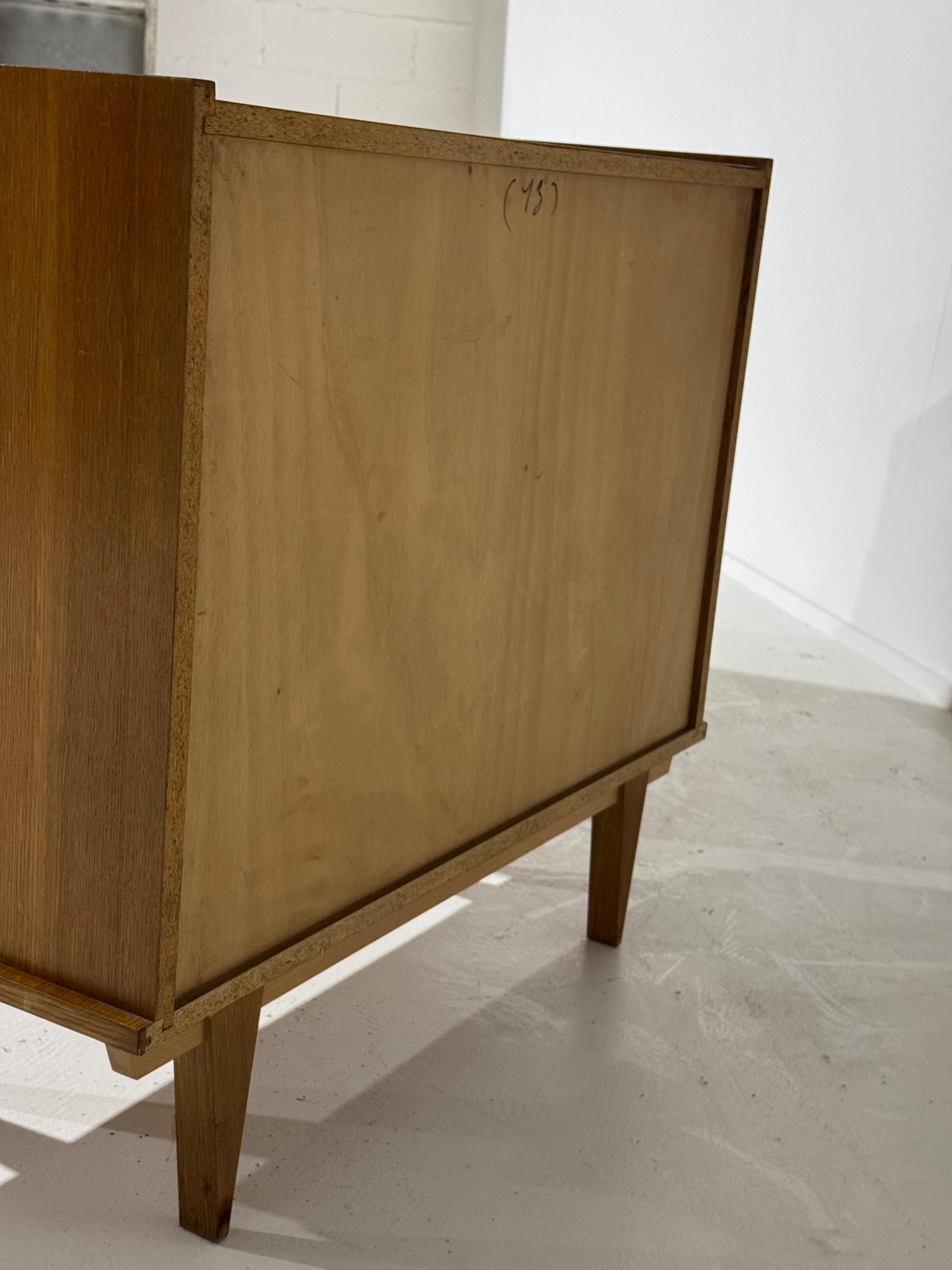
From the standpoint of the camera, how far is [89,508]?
839mm

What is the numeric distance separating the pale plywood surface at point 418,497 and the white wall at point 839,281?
135cm

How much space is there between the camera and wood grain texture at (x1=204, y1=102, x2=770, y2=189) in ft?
2.54

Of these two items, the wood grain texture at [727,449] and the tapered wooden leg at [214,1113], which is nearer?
the tapered wooden leg at [214,1113]

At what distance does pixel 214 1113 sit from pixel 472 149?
0.68 meters

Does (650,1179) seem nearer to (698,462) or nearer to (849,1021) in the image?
(849,1021)

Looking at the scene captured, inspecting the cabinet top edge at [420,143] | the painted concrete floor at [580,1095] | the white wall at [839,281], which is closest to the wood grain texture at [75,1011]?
the painted concrete floor at [580,1095]

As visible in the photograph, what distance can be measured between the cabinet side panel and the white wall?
1910 millimetres

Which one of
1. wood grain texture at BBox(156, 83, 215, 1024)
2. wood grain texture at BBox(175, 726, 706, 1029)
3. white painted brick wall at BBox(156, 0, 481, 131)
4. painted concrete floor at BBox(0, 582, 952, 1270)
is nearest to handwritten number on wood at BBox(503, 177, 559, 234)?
wood grain texture at BBox(156, 83, 215, 1024)

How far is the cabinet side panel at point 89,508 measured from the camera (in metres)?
0.77

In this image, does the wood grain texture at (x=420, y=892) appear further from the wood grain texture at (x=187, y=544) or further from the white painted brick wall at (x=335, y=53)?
the white painted brick wall at (x=335, y=53)

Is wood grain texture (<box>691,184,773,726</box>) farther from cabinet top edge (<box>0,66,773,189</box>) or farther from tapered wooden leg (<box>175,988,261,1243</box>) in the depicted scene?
tapered wooden leg (<box>175,988,261,1243</box>)

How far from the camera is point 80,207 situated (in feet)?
2.60

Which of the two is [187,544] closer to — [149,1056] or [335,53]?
[149,1056]

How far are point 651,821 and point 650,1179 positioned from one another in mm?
764
